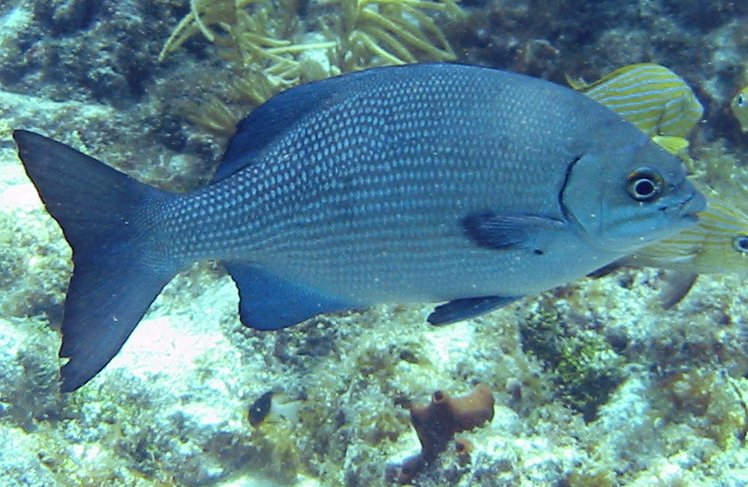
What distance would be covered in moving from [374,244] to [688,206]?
1.11 metres

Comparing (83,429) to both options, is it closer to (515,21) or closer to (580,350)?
(580,350)

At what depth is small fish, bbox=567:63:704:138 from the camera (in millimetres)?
3805

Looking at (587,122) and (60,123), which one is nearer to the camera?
(587,122)

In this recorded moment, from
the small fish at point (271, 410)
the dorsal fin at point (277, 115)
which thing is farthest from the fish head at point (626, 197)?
the small fish at point (271, 410)

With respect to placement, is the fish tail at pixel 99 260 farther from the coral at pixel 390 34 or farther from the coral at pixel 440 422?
the coral at pixel 390 34

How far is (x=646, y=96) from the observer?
3.82m

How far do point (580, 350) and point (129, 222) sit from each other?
2.62 m

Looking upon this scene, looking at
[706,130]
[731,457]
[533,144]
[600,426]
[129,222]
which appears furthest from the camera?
[706,130]

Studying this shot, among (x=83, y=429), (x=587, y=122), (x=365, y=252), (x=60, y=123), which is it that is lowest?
(x=83, y=429)

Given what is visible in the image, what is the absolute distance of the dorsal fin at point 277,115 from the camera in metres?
2.36

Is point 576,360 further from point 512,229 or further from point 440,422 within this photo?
point 512,229

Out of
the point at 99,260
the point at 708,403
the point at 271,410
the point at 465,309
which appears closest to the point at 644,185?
the point at 465,309

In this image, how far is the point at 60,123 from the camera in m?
4.96

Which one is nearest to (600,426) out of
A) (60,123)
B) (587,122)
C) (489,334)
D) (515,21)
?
(489,334)
